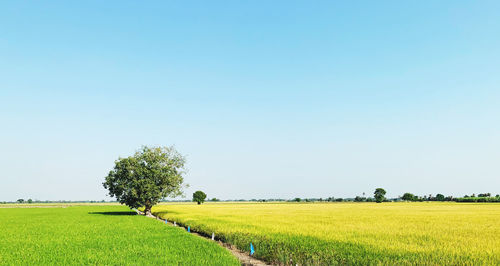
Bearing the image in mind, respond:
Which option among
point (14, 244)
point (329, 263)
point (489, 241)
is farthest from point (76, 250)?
point (489, 241)

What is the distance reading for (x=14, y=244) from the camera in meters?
20.0

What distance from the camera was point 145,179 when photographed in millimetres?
54750

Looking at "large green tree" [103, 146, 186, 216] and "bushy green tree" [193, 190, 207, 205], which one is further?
"bushy green tree" [193, 190, 207, 205]

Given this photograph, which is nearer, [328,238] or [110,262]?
[110,262]

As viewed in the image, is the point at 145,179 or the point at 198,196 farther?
the point at 198,196

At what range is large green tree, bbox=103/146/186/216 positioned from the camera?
177 feet

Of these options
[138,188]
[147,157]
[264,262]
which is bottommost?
[264,262]

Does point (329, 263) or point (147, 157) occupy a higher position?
point (147, 157)

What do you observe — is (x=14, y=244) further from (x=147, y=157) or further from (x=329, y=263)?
(x=147, y=157)

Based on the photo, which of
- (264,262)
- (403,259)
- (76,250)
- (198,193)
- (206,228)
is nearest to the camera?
(403,259)

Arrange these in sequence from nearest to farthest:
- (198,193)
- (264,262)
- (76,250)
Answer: (264,262) < (76,250) < (198,193)

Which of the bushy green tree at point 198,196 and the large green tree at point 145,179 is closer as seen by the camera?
the large green tree at point 145,179

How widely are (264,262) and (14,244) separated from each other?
50.4ft

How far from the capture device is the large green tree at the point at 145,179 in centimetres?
5397
